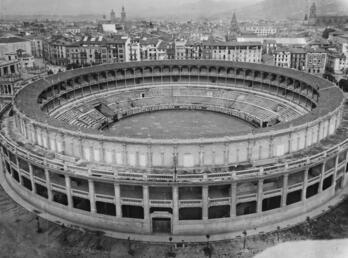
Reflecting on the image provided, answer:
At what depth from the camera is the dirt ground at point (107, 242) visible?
1832 inches

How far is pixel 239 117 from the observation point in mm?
102062

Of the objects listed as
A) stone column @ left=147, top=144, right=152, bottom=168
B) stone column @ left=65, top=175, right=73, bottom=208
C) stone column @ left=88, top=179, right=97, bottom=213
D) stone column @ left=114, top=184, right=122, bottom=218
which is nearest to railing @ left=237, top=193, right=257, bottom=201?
stone column @ left=147, top=144, right=152, bottom=168

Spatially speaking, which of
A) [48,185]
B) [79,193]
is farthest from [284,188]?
[48,185]

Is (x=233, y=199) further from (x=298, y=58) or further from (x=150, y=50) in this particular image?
(x=298, y=58)

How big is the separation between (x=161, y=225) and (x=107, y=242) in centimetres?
709

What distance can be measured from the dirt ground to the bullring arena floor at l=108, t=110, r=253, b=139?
124ft

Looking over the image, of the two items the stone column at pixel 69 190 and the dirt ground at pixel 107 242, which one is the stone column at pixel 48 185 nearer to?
the stone column at pixel 69 190

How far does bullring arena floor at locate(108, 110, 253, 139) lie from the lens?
295 ft

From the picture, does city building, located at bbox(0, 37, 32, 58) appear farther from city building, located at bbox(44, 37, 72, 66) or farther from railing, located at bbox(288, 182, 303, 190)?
railing, located at bbox(288, 182, 303, 190)

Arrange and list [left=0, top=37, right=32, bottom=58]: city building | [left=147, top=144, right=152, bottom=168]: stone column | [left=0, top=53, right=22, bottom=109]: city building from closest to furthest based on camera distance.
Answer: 1. [left=147, top=144, right=152, bottom=168]: stone column
2. [left=0, top=53, right=22, bottom=109]: city building
3. [left=0, top=37, right=32, bottom=58]: city building

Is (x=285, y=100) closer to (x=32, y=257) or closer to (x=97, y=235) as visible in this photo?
A: (x=97, y=235)

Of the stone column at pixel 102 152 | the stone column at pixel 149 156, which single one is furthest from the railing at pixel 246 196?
the stone column at pixel 102 152

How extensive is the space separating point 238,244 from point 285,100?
58614 millimetres

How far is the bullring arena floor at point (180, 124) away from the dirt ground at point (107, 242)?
37.7m
